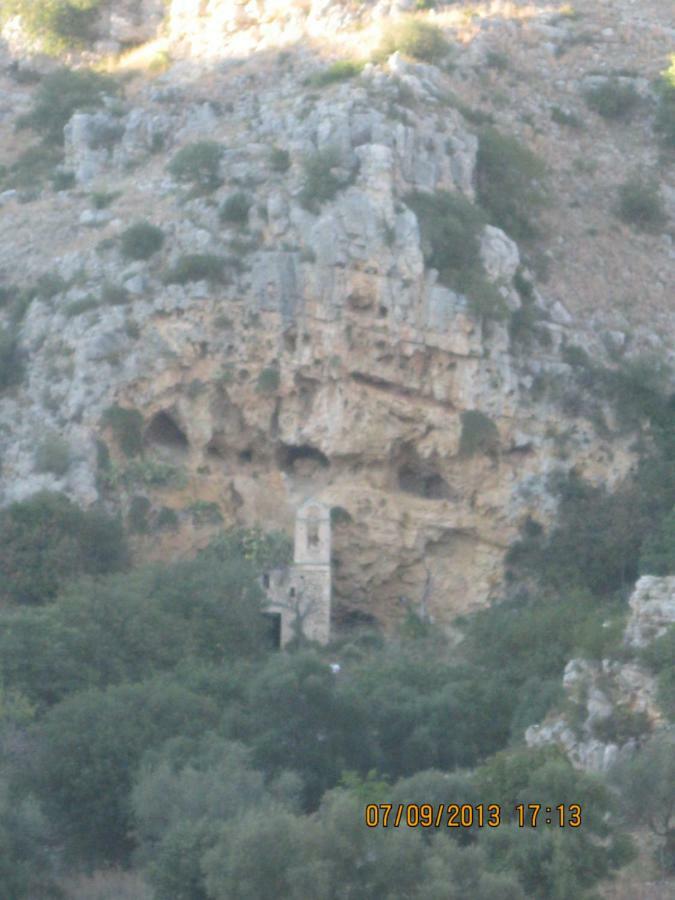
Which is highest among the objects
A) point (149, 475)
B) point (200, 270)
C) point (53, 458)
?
point (200, 270)

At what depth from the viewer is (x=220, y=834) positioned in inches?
945

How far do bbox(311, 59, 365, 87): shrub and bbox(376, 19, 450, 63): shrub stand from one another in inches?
28.8

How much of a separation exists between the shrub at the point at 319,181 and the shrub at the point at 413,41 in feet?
14.9

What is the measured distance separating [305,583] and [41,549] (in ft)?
16.5

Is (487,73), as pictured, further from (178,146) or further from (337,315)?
(337,315)

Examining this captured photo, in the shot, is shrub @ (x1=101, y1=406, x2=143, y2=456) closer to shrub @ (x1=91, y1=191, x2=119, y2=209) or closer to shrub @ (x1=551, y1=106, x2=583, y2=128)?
shrub @ (x1=91, y1=191, x2=119, y2=209)

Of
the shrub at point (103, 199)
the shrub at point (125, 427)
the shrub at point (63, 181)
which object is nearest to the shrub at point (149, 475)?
the shrub at point (125, 427)

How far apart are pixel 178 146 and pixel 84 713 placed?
18.6m

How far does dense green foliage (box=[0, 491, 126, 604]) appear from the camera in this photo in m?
38.1

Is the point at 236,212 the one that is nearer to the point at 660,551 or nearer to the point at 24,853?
the point at 660,551

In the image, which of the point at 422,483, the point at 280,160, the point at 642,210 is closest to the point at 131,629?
the point at 422,483

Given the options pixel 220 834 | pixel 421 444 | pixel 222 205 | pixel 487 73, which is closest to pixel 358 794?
pixel 220 834

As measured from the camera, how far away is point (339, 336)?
4053cm
